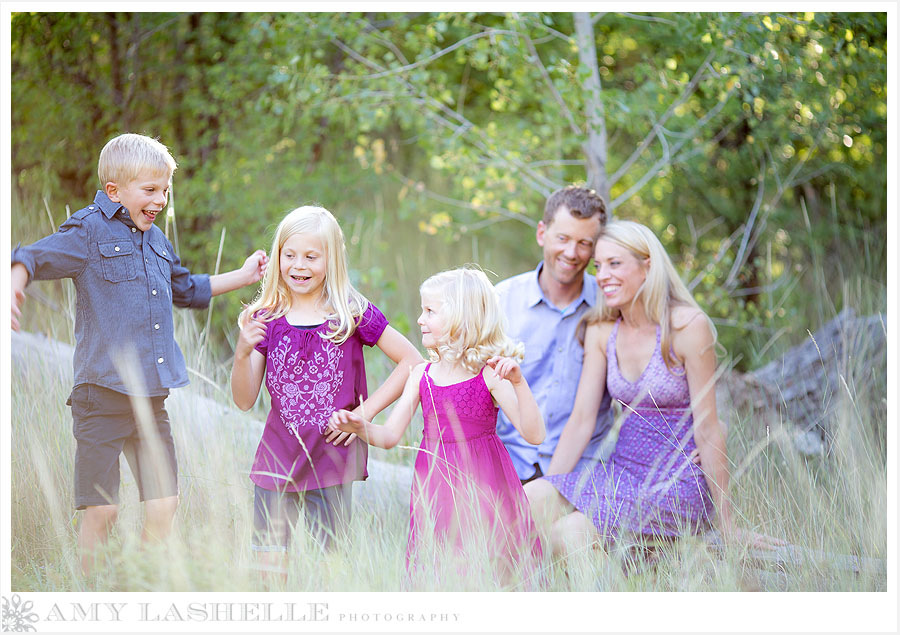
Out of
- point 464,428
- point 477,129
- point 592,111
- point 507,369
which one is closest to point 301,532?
point 464,428

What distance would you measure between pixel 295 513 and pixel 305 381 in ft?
1.44

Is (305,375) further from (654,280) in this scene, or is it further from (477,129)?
(477,129)

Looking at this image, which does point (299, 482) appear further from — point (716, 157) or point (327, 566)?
point (716, 157)

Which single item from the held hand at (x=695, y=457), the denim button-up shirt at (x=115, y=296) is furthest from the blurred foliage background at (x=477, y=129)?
the held hand at (x=695, y=457)

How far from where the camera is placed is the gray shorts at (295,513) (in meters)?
2.53

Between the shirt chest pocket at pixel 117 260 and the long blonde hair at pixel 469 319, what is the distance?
0.93 m

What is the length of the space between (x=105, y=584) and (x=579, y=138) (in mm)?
3213

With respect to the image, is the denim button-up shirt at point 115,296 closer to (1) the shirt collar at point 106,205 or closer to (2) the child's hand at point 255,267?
(1) the shirt collar at point 106,205

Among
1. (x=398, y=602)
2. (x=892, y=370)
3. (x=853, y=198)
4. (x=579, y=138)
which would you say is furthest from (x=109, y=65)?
(x=853, y=198)

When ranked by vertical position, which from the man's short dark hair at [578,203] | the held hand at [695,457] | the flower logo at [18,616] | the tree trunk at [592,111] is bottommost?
the flower logo at [18,616]

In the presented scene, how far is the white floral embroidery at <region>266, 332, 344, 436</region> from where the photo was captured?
8.24 ft

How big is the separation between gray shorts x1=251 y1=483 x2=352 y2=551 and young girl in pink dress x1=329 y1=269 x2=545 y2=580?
25 centimetres

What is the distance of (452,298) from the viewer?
2455mm

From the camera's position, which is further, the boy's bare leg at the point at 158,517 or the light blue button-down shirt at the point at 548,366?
the light blue button-down shirt at the point at 548,366
